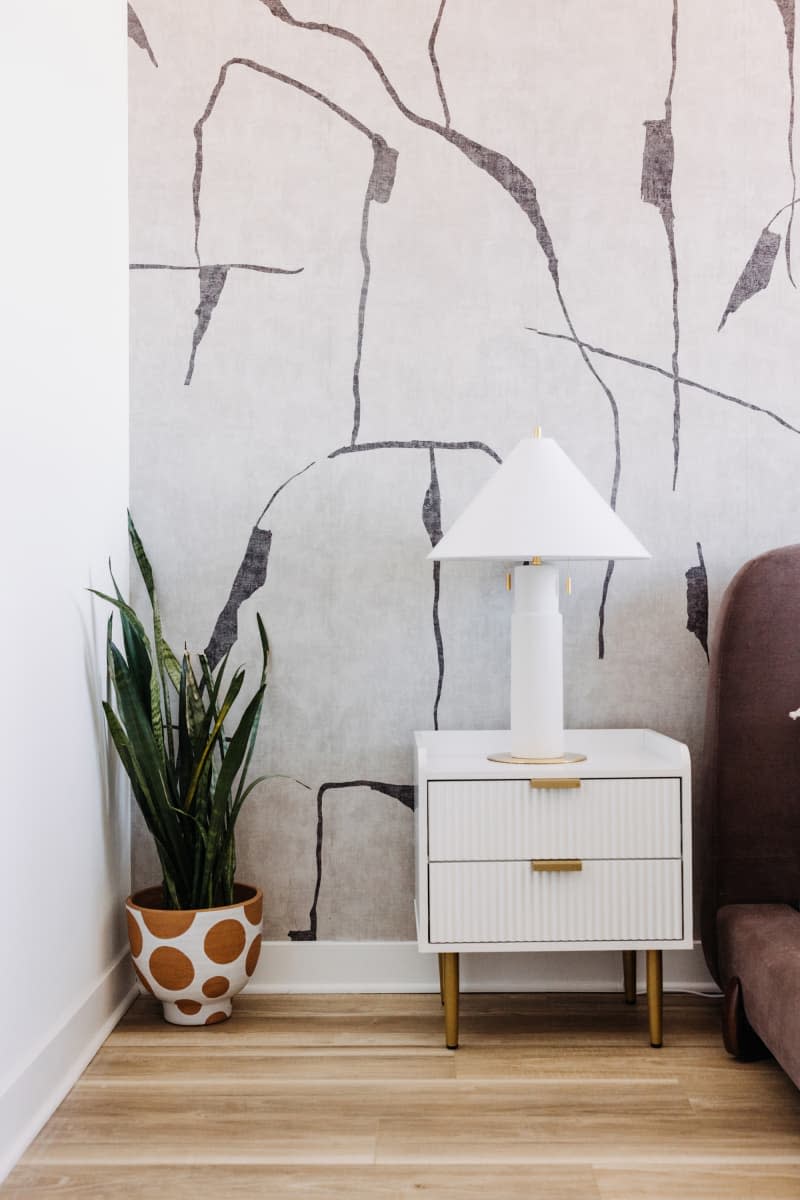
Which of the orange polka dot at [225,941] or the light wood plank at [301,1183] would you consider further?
the orange polka dot at [225,941]

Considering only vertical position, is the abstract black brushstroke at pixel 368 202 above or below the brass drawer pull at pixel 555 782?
above

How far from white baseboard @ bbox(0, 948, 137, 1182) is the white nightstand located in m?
0.67

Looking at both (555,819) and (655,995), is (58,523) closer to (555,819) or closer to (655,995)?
(555,819)

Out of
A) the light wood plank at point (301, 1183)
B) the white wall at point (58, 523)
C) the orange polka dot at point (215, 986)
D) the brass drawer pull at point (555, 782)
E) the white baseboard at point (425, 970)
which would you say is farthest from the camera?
the white baseboard at point (425, 970)

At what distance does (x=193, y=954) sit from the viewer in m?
2.07

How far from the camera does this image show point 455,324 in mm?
2395

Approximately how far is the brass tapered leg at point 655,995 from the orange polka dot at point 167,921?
3.03 feet

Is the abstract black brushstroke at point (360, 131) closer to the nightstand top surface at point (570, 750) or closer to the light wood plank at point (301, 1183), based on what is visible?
the nightstand top surface at point (570, 750)

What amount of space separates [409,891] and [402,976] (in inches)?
7.5

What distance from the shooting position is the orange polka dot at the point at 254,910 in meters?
2.14

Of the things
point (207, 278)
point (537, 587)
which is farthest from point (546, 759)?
point (207, 278)

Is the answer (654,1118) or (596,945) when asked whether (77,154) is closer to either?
(596,945)

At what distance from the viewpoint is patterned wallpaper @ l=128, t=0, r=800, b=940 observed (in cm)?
238

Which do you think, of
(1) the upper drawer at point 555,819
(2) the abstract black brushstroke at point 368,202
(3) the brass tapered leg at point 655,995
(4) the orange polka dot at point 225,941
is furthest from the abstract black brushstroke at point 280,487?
(3) the brass tapered leg at point 655,995
